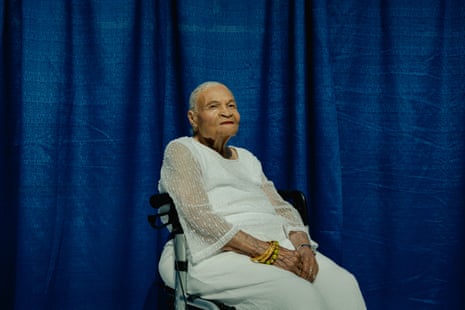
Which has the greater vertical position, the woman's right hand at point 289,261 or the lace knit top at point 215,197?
the lace knit top at point 215,197

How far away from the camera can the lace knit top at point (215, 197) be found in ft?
5.48

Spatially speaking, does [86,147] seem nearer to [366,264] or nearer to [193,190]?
[193,190]

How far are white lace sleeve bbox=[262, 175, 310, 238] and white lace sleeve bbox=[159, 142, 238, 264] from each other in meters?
0.33

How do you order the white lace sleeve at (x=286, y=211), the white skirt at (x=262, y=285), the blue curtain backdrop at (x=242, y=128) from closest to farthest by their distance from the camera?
1. the white skirt at (x=262, y=285)
2. the white lace sleeve at (x=286, y=211)
3. the blue curtain backdrop at (x=242, y=128)

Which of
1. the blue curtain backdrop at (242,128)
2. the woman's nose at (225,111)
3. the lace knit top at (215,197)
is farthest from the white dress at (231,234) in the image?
the blue curtain backdrop at (242,128)

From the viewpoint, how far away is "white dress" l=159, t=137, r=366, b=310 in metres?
1.55

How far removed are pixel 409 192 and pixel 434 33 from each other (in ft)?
2.75

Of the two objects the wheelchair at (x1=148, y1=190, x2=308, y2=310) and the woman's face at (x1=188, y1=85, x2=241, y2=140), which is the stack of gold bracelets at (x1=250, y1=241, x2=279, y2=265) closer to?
the wheelchair at (x1=148, y1=190, x2=308, y2=310)

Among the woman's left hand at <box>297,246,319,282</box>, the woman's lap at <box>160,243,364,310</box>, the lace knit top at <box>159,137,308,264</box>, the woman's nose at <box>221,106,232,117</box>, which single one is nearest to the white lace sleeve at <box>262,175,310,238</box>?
the lace knit top at <box>159,137,308,264</box>

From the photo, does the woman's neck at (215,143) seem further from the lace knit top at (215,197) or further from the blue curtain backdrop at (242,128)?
the blue curtain backdrop at (242,128)

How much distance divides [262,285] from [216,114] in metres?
0.69

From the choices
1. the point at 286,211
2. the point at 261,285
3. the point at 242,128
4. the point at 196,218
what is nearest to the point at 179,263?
the point at 196,218

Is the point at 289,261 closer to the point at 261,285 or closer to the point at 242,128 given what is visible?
the point at 261,285

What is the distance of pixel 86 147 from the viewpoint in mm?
2365
